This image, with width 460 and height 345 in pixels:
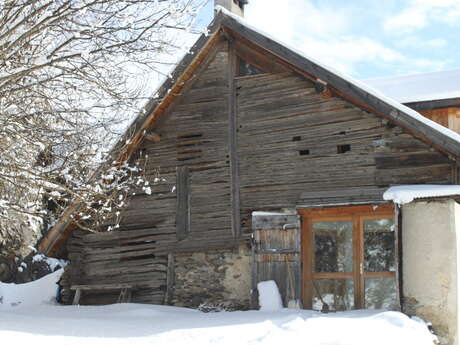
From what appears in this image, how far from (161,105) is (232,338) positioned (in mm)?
5588

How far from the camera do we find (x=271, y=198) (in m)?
11.2

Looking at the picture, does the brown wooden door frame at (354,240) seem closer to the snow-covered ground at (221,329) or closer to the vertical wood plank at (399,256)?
the vertical wood plank at (399,256)

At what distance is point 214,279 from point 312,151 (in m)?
2.77

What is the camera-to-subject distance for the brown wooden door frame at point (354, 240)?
10.3 metres

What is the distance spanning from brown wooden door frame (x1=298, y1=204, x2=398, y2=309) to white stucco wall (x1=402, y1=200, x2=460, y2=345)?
0.66 meters

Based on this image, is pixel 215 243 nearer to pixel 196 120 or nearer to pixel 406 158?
pixel 196 120

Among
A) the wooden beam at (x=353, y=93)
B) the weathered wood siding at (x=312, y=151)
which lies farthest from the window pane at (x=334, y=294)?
the wooden beam at (x=353, y=93)

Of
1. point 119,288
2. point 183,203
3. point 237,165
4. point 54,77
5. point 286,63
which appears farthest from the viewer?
point 119,288

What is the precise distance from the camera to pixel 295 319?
8.52 metres

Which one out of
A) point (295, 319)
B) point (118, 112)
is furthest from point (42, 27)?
point (295, 319)

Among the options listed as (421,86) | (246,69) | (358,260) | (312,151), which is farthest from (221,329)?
(421,86)

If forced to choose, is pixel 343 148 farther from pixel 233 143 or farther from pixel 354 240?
pixel 233 143

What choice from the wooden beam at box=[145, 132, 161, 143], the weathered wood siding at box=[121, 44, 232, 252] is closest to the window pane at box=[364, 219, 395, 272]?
the weathered wood siding at box=[121, 44, 232, 252]

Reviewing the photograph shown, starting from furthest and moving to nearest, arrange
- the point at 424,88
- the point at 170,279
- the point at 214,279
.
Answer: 1. the point at 424,88
2. the point at 170,279
3. the point at 214,279
